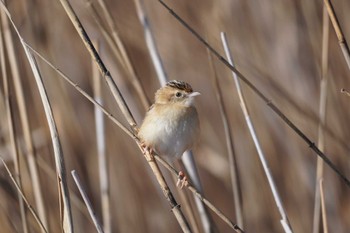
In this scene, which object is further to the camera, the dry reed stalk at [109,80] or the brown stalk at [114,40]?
the brown stalk at [114,40]

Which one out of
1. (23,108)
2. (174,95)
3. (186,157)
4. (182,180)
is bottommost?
(182,180)

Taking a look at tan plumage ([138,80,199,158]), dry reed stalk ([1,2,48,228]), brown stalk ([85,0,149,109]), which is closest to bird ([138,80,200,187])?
tan plumage ([138,80,199,158])

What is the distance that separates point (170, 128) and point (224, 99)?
1083 mm

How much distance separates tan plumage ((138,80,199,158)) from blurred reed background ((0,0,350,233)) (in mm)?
768

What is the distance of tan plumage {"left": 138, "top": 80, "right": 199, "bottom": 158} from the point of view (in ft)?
8.84

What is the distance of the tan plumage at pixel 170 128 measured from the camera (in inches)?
106

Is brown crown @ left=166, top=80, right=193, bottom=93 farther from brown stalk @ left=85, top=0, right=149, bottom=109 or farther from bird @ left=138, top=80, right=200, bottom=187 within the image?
brown stalk @ left=85, top=0, right=149, bottom=109

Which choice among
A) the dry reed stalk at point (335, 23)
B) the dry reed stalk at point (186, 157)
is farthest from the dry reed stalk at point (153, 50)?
the dry reed stalk at point (335, 23)

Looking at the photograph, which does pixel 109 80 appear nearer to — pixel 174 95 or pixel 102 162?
pixel 174 95

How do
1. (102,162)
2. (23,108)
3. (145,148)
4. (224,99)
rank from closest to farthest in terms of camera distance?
(145,148)
(23,108)
(102,162)
(224,99)

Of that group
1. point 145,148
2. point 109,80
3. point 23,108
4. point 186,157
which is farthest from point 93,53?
point 186,157

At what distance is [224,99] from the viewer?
373cm

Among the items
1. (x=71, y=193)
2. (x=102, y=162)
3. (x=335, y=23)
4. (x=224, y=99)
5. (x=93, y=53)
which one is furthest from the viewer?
(x=224, y=99)

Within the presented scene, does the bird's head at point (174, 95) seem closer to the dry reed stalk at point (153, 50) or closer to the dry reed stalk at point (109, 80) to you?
the dry reed stalk at point (153, 50)
